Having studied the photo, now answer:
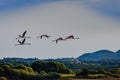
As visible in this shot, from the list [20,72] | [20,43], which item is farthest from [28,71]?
[20,43]

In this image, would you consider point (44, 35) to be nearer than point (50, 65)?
Yes

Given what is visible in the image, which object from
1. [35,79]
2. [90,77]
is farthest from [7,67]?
[90,77]

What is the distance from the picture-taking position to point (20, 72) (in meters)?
130

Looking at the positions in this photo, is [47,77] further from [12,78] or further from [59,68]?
[59,68]

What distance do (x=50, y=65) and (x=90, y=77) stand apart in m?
24.6

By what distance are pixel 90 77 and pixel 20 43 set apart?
68108mm

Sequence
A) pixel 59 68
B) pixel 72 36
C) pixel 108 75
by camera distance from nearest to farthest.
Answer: pixel 72 36, pixel 108 75, pixel 59 68

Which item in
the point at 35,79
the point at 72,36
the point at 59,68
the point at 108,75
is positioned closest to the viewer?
the point at 72,36

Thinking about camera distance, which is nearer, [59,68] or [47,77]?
[47,77]

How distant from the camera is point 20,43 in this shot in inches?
2525

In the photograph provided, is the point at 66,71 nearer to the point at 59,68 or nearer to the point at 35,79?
the point at 59,68

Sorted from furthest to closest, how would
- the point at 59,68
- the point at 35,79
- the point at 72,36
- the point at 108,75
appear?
the point at 59,68, the point at 108,75, the point at 35,79, the point at 72,36

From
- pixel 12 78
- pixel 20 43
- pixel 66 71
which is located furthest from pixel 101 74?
pixel 20 43

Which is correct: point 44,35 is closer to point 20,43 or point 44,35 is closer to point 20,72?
point 20,43
